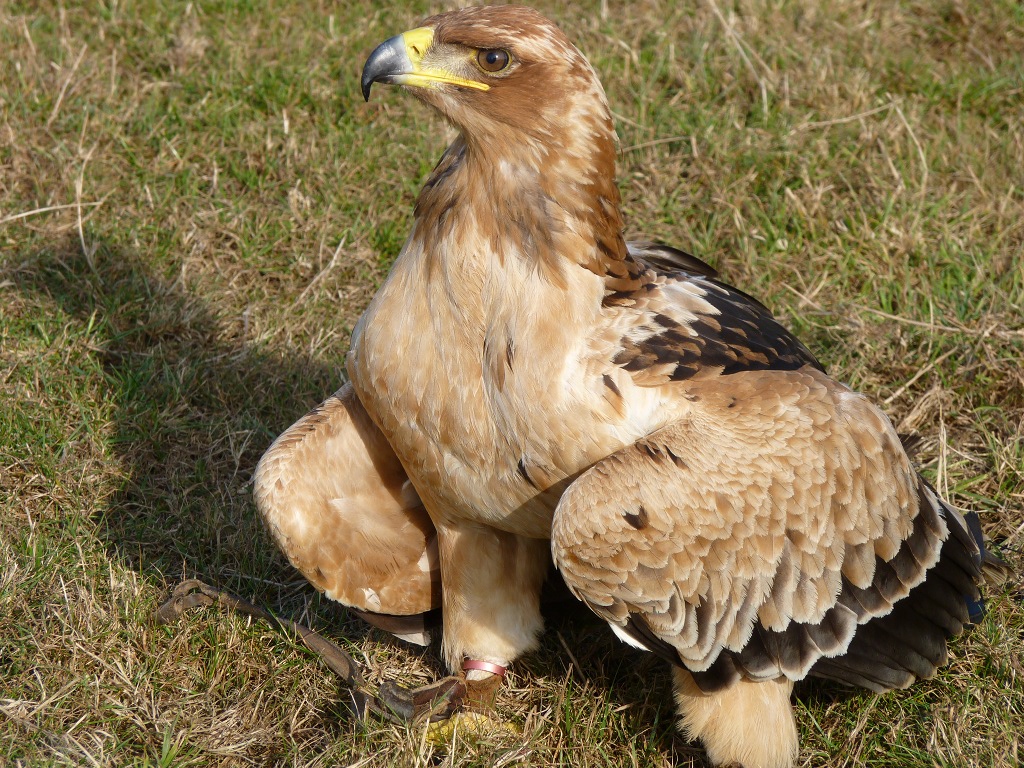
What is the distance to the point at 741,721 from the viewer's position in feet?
13.9

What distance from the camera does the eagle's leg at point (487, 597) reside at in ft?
15.2

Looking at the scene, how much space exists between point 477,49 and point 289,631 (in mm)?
2401

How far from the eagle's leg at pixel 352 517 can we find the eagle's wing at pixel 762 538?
45.0 inches

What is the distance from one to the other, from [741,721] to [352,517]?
5.34 ft

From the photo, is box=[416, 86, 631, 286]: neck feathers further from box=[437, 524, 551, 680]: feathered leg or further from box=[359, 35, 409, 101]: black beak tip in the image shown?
box=[437, 524, 551, 680]: feathered leg

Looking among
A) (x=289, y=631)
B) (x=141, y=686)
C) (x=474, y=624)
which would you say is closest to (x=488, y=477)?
(x=474, y=624)

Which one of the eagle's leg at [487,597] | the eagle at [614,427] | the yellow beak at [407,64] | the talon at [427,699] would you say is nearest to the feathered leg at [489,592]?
the eagle's leg at [487,597]

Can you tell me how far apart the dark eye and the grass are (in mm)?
2319

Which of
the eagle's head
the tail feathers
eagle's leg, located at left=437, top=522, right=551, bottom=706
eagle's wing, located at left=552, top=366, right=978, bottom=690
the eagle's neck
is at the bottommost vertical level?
eagle's leg, located at left=437, top=522, right=551, bottom=706

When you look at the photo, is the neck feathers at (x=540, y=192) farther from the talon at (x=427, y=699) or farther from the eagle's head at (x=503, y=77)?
the talon at (x=427, y=699)

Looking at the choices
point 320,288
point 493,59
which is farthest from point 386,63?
point 320,288

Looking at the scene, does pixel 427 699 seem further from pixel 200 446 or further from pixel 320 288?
pixel 320 288

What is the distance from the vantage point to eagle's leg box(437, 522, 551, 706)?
15.2 ft

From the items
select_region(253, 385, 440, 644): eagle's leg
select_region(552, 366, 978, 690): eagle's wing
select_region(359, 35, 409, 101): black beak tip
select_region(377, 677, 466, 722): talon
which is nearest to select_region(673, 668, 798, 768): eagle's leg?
select_region(552, 366, 978, 690): eagle's wing
